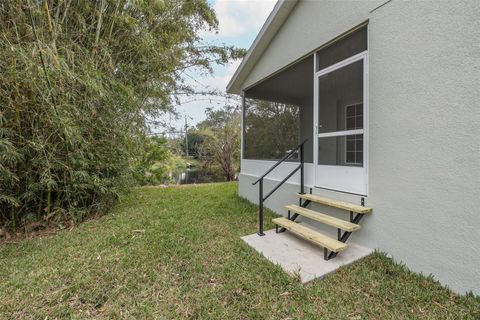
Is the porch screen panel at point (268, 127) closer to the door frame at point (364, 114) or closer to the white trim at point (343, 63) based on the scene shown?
the door frame at point (364, 114)

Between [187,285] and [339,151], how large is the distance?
2588 millimetres

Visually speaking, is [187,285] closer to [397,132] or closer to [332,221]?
[332,221]

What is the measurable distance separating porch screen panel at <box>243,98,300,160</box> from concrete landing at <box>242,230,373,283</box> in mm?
2400

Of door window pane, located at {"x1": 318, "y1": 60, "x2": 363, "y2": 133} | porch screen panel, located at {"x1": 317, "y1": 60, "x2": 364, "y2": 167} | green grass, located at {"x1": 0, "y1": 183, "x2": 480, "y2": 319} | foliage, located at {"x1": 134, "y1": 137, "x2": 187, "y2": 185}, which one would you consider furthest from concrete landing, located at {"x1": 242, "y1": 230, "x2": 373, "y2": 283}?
foliage, located at {"x1": 134, "y1": 137, "x2": 187, "y2": 185}

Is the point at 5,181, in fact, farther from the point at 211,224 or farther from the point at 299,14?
the point at 299,14

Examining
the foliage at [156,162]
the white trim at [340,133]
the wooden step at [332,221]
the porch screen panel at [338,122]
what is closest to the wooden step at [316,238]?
the wooden step at [332,221]

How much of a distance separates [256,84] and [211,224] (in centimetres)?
318

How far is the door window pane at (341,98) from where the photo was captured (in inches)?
112

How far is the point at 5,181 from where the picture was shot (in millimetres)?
2715

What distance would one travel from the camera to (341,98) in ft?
11.9

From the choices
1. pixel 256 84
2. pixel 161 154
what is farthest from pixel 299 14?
pixel 161 154

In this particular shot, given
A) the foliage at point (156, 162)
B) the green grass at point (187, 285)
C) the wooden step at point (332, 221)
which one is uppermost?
the foliage at point (156, 162)

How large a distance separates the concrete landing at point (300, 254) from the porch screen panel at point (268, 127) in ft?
7.87

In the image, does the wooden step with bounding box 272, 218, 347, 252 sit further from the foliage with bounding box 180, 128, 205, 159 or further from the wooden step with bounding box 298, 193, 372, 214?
the foliage with bounding box 180, 128, 205, 159
